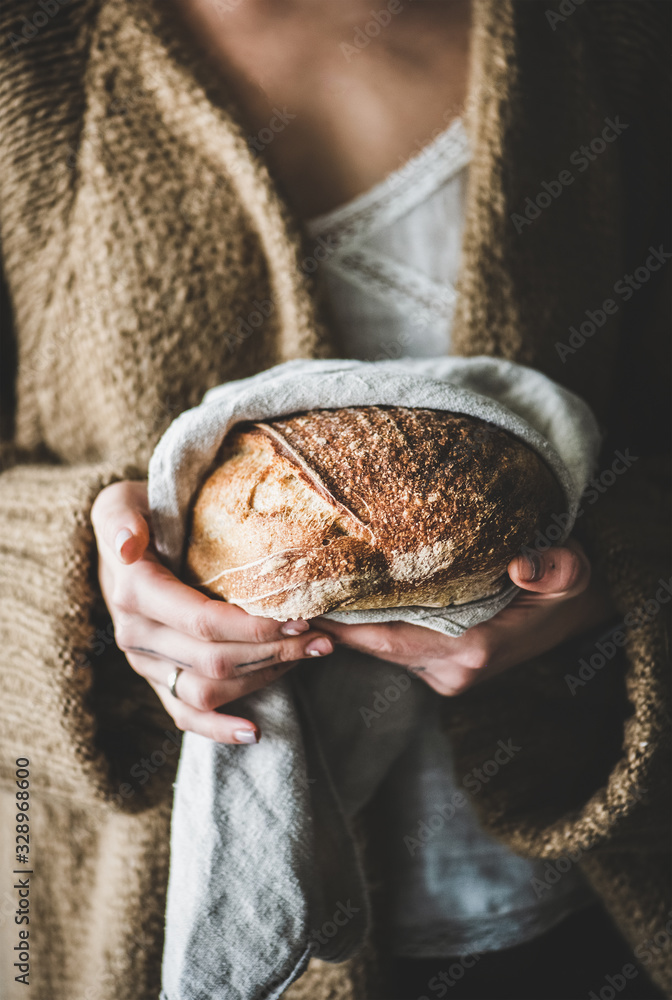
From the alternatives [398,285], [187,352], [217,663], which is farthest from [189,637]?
[398,285]

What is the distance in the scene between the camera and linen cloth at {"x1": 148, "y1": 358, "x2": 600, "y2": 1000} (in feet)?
1.35

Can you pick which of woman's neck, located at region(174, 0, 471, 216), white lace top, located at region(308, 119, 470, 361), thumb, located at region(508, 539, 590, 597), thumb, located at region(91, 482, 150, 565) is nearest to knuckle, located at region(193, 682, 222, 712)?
thumb, located at region(91, 482, 150, 565)

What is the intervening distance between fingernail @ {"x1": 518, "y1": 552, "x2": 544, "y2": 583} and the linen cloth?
1.1 inches

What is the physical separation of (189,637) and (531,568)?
26 cm

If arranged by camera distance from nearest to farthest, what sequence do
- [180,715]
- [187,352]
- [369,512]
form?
[369,512]
[180,715]
[187,352]

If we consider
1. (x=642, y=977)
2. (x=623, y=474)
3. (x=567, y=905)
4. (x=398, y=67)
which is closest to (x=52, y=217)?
(x=398, y=67)

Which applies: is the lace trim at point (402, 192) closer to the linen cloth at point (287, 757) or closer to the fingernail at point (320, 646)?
the linen cloth at point (287, 757)

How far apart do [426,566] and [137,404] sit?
0.40 metres

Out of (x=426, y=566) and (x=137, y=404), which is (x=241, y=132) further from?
(x=426, y=566)

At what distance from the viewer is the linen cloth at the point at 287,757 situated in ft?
1.35

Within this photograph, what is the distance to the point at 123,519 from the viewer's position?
44 cm

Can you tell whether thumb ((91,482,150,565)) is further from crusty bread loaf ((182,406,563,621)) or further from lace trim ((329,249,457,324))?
lace trim ((329,249,457,324))

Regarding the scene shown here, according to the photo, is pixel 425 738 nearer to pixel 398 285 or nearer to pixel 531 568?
pixel 531 568

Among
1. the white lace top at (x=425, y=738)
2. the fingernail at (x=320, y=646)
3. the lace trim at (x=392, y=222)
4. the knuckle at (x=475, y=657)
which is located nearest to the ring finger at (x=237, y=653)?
the fingernail at (x=320, y=646)
